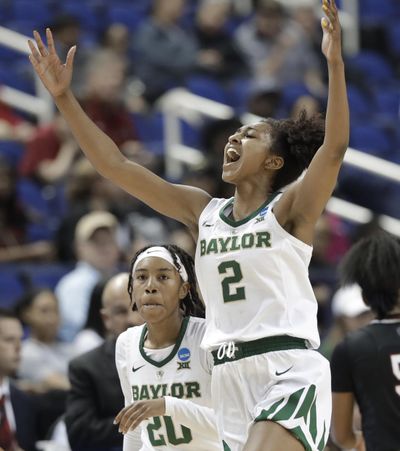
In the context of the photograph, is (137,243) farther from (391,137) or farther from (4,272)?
(391,137)

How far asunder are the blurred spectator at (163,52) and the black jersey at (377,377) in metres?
7.58

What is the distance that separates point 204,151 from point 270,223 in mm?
6481

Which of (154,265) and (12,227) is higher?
(12,227)

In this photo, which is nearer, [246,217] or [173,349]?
[246,217]

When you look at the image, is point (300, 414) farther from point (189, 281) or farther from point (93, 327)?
point (93, 327)

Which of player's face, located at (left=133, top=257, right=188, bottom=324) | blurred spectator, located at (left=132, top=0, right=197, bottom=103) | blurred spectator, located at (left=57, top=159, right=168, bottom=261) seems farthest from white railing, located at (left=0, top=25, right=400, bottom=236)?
player's face, located at (left=133, top=257, right=188, bottom=324)

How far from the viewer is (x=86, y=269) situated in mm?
9117

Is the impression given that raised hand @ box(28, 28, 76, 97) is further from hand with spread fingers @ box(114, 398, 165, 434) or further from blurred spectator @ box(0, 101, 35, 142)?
blurred spectator @ box(0, 101, 35, 142)

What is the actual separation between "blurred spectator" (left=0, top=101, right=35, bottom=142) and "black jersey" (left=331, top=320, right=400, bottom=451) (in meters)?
6.24

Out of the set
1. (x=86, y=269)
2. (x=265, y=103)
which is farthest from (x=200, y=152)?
(x=86, y=269)

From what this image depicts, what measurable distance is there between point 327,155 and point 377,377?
1.15 metres

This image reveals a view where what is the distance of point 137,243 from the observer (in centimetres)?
996

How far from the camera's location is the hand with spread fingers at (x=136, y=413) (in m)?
4.79

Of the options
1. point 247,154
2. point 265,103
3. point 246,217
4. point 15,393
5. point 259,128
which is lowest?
point 246,217
